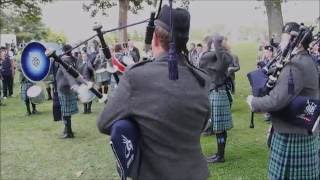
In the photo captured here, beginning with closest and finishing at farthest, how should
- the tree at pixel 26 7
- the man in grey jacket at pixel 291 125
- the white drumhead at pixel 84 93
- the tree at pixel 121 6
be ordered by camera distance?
the white drumhead at pixel 84 93 → the tree at pixel 121 6 → the man in grey jacket at pixel 291 125 → the tree at pixel 26 7

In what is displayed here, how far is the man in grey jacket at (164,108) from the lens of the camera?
2.47 m

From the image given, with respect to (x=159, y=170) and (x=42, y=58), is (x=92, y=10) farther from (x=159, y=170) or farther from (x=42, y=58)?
(x=159, y=170)

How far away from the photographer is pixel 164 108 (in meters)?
2.51

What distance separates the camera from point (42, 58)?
10.4ft

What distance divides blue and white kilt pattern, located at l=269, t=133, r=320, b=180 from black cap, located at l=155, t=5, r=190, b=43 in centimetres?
195

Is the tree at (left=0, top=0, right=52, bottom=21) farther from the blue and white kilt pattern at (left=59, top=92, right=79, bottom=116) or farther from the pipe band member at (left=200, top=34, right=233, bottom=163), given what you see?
the pipe band member at (left=200, top=34, right=233, bottom=163)

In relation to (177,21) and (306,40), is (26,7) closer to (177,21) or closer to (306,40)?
(306,40)

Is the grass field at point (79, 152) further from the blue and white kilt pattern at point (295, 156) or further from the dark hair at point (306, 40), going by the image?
the dark hair at point (306, 40)

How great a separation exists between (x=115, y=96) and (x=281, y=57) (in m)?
2.02

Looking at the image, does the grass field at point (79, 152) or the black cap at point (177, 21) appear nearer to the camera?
the black cap at point (177, 21)

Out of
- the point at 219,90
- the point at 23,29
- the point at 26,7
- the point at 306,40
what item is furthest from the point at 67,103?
the point at 23,29

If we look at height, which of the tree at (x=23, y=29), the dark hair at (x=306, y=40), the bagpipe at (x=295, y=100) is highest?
the tree at (x=23, y=29)

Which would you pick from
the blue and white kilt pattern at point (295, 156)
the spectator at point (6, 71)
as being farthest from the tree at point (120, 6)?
the spectator at point (6, 71)

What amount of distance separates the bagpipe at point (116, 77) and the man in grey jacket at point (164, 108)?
58 mm
